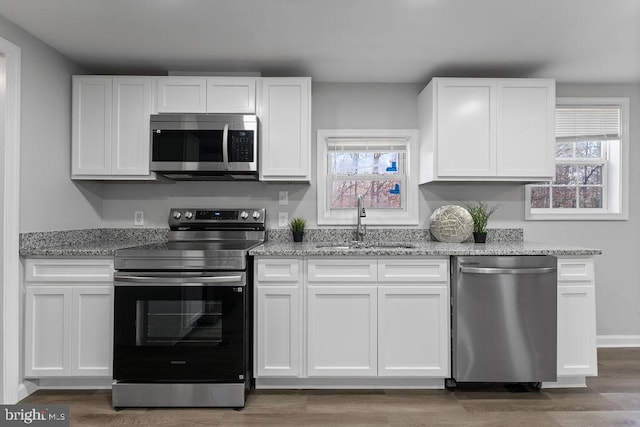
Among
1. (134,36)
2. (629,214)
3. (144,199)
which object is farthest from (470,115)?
(144,199)

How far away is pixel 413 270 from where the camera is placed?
9.03ft

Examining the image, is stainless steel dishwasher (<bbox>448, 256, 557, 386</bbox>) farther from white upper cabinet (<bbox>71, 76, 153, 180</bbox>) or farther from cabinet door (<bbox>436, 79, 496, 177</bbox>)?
white upper cabinet (<bbox>71, 76, 153, 180</bbox>)

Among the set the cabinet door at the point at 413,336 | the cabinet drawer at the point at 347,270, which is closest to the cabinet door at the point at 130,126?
the cabinet drawer at the point at 347,270

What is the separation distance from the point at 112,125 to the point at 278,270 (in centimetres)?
163

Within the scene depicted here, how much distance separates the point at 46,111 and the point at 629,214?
4.57 m

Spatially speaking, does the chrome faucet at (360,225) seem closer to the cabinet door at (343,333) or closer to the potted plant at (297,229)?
the potted plant at (297,229)

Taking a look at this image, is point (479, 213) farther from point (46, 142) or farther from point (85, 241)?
point (46, 142)

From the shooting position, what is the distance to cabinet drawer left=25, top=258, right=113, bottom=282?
2.67 metres

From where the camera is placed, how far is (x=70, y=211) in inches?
122

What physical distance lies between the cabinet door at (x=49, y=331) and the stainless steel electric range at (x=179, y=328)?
1.26 ft

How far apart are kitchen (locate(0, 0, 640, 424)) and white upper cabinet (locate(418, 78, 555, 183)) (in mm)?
221

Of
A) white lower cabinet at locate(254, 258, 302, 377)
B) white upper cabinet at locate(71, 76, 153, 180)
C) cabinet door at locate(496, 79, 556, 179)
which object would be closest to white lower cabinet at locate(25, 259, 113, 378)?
white upper cabinet at locate(71, 76, 153, 180)

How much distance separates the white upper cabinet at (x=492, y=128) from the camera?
3.13 meters

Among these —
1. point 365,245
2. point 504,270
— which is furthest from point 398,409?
point 365,245
